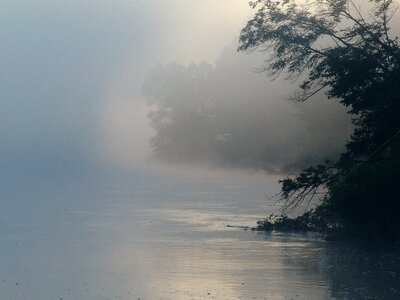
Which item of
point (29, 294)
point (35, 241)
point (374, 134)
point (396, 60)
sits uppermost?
point (396, 60)

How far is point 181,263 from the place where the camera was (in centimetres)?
2520

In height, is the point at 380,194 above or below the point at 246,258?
above

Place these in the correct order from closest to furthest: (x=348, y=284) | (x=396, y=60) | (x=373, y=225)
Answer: (x=348, y=284) < (x=396, y=60) < (x=373, y=225)

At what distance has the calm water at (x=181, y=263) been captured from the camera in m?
20.5

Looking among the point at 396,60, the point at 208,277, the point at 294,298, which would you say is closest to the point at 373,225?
the point at 396,60

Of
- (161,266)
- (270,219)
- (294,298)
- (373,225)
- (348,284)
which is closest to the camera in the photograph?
(294,298)

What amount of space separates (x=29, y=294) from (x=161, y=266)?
5213 mm

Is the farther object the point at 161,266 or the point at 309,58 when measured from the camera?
the point at 309,58

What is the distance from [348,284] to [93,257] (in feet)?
29.8

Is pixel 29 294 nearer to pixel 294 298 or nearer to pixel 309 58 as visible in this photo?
pixel 294 298

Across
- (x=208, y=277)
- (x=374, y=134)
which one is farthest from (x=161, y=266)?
(x=374, y=134)

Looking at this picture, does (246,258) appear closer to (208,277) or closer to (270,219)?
(208,277)

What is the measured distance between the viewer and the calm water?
2045 centimetres

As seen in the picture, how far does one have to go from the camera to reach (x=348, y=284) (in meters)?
21.6
